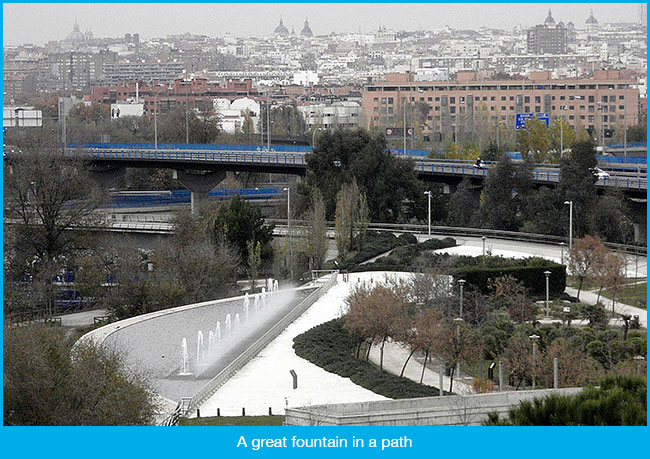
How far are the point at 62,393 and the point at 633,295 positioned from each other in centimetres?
1297

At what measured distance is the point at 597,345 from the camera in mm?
17594

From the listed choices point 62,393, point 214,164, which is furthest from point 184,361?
point 214,164

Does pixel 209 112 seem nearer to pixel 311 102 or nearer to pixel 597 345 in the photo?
pixel 311 102

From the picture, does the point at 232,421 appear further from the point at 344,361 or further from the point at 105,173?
the point at 105,173

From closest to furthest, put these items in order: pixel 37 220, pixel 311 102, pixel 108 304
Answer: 1. pixel 108 304
2. pixel 37 220
3. pixel 311 102

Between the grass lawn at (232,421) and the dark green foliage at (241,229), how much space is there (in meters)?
14.1

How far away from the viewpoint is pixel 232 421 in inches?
518

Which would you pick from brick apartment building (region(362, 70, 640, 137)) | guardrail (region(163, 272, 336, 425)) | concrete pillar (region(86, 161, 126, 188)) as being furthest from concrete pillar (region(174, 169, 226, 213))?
guardrail (region(163, 272, 336, 425))

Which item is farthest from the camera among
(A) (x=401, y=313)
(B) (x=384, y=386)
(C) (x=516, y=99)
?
(C) (x=516, y=99)

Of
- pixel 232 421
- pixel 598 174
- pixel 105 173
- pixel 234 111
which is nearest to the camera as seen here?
pixel 232 421

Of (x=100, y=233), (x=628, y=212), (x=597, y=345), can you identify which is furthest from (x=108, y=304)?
(x=628, y=212)

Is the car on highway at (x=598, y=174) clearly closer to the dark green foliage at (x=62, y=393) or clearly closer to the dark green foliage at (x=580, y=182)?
the dark green foliage at (x=580, y=182)

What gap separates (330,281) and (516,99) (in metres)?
41.8

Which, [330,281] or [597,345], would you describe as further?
[330,281]
